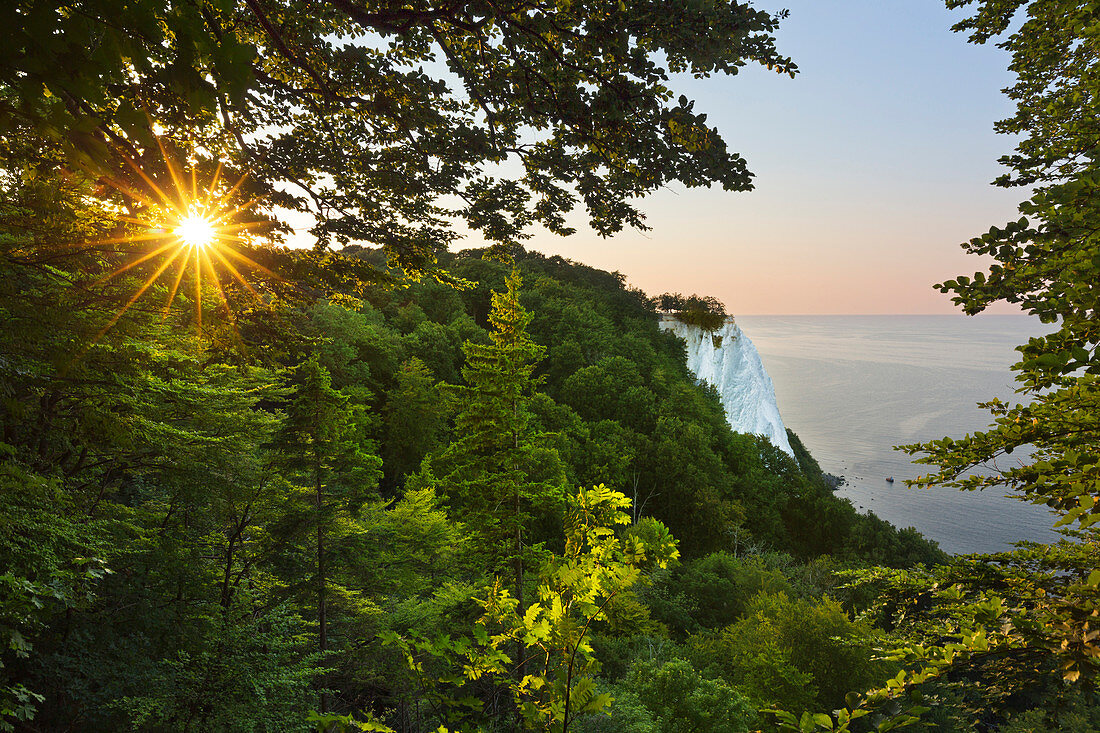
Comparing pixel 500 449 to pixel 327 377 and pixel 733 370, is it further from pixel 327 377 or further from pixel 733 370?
pixel 733 370

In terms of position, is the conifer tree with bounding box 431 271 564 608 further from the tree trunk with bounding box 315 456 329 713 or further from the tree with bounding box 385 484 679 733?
the tree with bounding box 385 484 679 733

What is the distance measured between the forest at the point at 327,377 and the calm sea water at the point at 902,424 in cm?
1846

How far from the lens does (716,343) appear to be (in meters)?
53.4

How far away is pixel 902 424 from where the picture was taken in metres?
74.3

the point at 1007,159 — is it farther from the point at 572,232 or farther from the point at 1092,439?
the point at 572,232

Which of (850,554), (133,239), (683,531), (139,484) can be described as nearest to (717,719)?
(133,239)

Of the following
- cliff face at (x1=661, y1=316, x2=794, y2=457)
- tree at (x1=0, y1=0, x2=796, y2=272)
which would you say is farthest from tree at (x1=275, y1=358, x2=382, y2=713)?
cliff face at (x1=661, y1=316, x2=794, y2=457)

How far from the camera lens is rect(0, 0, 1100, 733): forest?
2.70 m

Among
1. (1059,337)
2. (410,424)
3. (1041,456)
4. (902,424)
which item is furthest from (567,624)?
(902,424)

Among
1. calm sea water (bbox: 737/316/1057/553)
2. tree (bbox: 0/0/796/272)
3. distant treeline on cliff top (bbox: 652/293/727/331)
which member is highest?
distant treeline on cliff top (bbox: 652/293/727/331)

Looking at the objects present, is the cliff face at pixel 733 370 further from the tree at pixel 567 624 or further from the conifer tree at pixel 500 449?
the tree at pixel 567 624

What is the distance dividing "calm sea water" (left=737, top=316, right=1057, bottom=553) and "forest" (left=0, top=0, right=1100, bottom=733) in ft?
60.6

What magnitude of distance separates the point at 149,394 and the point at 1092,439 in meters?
11.0

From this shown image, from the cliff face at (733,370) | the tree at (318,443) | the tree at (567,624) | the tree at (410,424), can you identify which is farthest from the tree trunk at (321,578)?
the cliff face at (733,370)
